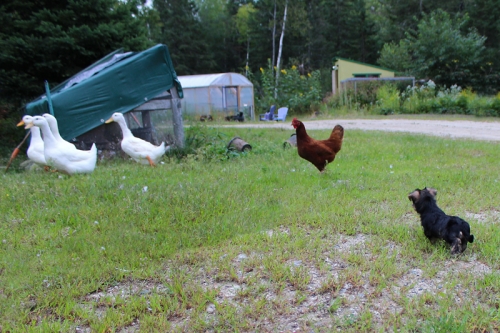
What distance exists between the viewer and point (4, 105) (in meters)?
10.6

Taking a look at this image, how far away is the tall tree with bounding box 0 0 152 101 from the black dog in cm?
871

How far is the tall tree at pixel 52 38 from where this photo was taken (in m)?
9.21

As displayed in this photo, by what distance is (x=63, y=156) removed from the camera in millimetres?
5816

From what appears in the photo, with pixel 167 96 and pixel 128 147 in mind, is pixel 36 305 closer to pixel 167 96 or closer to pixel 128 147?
pixel 128 147

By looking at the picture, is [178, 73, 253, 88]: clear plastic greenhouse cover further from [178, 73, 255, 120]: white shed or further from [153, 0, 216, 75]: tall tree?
[153, 0, 216, 75]: tall tree

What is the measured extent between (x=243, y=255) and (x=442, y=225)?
5.22ft

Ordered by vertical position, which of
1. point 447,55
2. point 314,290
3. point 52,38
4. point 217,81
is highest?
point 447,55

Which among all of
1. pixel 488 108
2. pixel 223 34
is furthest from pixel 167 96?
pixel 223 34

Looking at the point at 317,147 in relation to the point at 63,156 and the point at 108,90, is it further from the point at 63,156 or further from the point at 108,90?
the point at 108,90

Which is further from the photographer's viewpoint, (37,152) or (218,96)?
(218,96)

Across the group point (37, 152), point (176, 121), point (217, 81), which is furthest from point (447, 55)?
point (37, 152)

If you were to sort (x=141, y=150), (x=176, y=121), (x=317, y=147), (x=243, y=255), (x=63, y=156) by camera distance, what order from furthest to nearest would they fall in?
(x=176, y=121), (x=141, y=150), (x=63, y=156), (x=317, y=147), (x=243, y=255)

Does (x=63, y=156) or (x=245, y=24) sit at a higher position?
(x=245, y=24)

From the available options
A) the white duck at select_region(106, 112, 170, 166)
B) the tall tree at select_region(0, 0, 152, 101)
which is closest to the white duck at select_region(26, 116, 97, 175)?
the white duck at select_region(106, 112, 170, 166)
